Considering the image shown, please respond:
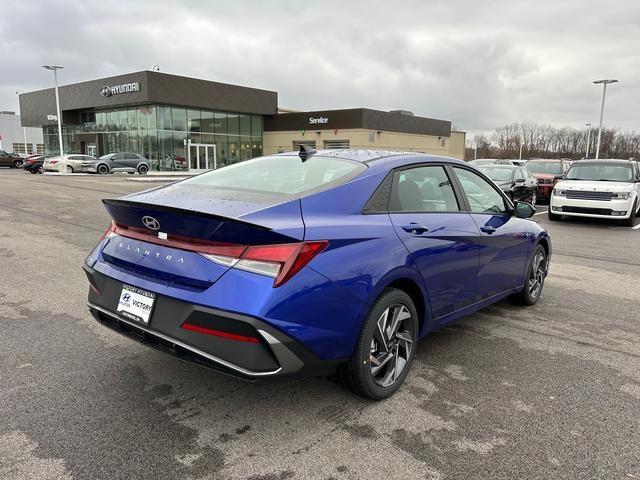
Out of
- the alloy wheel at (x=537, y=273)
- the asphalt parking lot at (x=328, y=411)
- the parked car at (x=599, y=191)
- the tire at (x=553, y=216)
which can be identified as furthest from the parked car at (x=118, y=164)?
the alloy wheel at (x=537, y=273)

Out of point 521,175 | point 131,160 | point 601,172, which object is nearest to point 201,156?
point 131,160

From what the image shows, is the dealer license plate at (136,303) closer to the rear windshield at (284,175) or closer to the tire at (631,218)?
the rear windshield at (284,175)

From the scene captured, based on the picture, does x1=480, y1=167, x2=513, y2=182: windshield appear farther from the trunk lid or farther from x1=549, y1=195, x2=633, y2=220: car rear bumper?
the trunk lid

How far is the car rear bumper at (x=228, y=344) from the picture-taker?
2.44 meters

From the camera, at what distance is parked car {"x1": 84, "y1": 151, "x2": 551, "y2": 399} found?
248 cm

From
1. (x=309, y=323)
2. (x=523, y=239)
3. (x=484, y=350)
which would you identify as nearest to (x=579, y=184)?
(x=523, y=239)

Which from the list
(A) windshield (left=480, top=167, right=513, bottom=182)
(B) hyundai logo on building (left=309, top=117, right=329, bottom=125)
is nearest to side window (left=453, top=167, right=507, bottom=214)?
(A) windshield (left=480, top=167, right=513, bottom=182)

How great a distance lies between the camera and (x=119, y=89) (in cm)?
3953

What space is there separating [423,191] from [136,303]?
85.3 inches

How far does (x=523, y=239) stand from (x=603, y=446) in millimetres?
2433

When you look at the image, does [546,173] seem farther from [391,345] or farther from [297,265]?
[297,265]

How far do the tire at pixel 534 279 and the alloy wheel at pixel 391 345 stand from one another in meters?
2.34

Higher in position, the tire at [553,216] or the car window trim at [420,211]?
the car window trim at [420,211]

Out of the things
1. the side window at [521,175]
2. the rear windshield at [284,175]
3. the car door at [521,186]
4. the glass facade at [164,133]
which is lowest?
the car door at [521,186]
